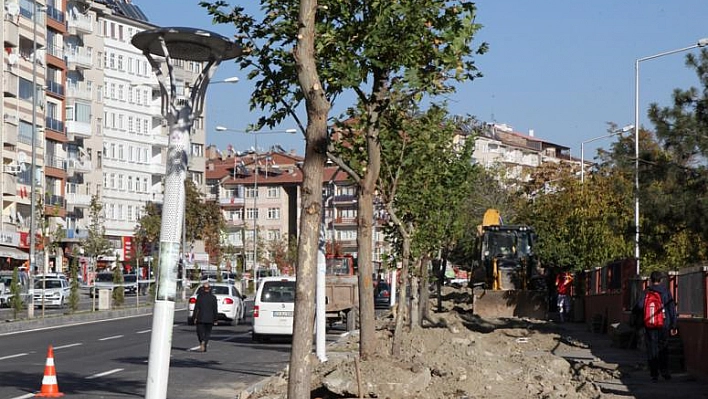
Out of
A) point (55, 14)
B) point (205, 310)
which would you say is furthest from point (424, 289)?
point (55, 14)

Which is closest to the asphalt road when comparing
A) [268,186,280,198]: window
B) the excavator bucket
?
the excavator bucket

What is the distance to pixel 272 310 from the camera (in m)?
35.2

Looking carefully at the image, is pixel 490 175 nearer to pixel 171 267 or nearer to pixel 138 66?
pixel 138 66

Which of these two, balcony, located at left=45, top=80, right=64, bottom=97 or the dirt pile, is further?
balcony, located at left=45, top=80, right=64, bottom=97

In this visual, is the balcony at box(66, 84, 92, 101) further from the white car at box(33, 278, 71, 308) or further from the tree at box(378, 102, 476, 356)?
the tree at box(378, 102, 476, 356)

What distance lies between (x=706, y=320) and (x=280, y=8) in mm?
8336

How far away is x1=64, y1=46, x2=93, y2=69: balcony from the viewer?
10119 cm

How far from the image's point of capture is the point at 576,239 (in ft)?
191

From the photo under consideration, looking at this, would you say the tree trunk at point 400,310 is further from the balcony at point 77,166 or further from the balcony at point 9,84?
the balcony at point 77,166

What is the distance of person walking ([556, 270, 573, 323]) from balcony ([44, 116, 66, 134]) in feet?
153

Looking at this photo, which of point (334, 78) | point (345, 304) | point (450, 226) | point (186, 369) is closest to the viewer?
point (334, 78)

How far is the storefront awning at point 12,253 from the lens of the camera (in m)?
72.1

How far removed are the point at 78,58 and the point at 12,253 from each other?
32.5 metres

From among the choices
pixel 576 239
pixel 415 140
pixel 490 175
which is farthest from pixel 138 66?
pixel 415 140
